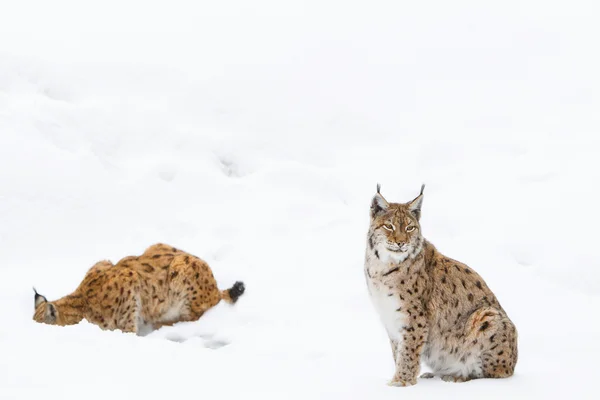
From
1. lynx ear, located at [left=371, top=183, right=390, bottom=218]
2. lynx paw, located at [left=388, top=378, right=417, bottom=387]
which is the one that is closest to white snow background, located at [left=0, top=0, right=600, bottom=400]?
lynx paw, located at [left=388, top=378, right=417, bottom=387]

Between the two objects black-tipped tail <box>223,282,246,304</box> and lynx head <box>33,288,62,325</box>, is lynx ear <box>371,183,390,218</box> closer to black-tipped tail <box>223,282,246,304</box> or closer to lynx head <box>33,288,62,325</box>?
black-tipped tail <box>223,282,246,304</box>

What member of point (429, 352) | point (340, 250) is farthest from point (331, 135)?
point (429, 352)

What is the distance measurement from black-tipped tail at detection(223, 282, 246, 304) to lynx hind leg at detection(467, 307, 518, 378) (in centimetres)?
386

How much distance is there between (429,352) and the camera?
6.06 metres

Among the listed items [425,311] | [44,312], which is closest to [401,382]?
[425,311]

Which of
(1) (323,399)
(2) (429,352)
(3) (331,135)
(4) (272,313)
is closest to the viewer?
(1) (323,399)

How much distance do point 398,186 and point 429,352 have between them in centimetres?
621

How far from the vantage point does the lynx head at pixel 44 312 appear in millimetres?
7953

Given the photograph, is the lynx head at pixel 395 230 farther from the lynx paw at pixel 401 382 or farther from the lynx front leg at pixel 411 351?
the lynx paw at pixel 401 382

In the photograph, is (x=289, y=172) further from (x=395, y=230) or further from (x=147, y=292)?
(x=395, y=230)

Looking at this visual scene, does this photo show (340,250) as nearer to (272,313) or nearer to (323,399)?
(272,313)

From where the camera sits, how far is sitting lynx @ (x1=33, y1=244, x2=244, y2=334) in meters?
8.67

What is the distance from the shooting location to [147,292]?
913 cm

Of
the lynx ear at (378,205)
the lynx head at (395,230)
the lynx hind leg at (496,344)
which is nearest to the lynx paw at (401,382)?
the lynx hind leg at (496,344)
